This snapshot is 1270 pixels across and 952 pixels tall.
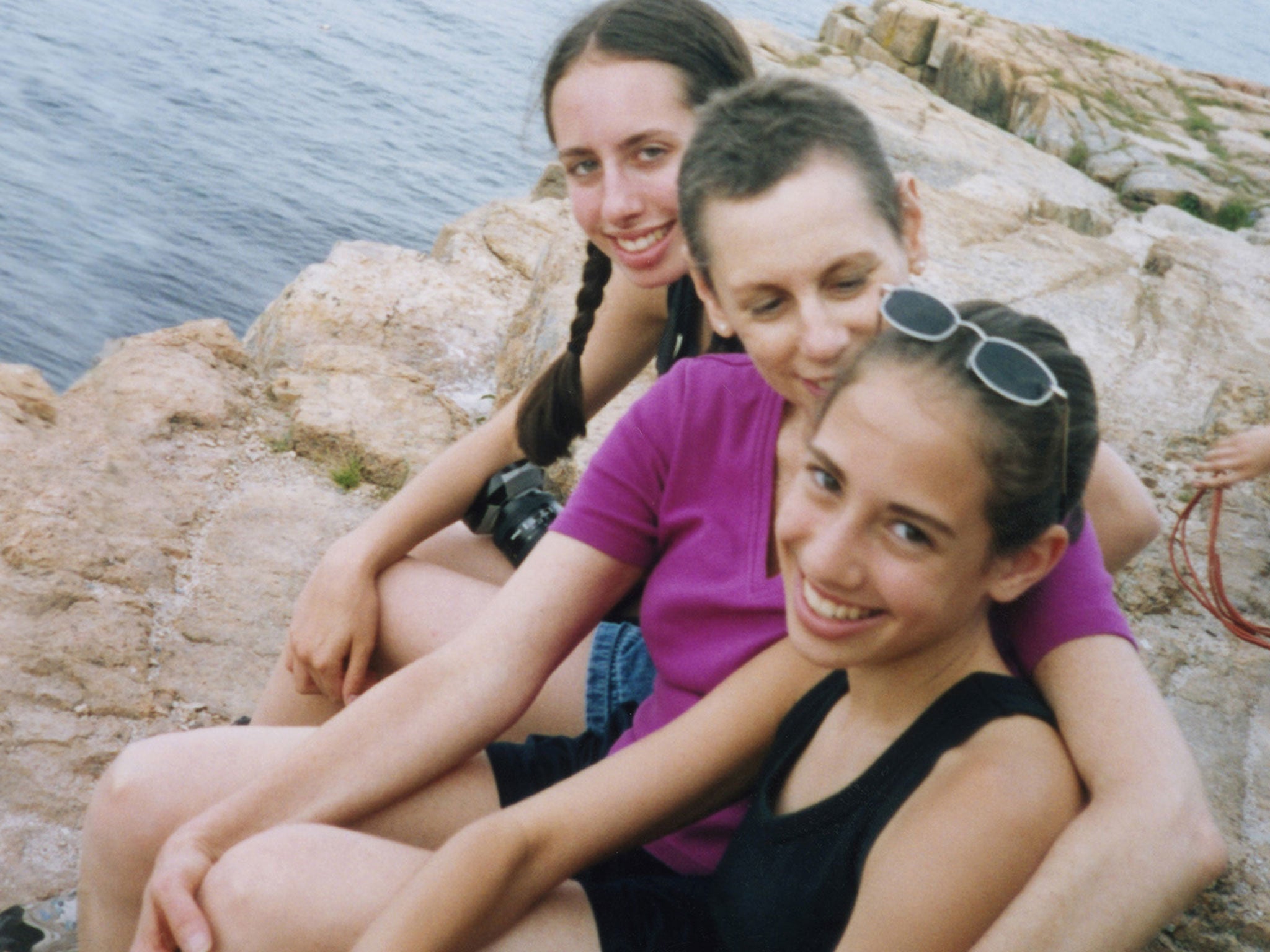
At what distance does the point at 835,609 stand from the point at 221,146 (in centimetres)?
991

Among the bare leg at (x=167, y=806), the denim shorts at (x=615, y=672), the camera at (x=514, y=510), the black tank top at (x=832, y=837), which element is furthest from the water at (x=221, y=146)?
the black tank top at (x=832, y=837)

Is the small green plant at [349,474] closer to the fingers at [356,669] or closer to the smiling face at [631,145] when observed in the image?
the fingers at [356,669]

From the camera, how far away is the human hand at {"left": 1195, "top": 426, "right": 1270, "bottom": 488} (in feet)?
9.20

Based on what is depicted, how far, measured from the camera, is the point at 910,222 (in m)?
1.87

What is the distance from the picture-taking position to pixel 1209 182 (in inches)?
316

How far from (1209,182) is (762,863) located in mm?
7700

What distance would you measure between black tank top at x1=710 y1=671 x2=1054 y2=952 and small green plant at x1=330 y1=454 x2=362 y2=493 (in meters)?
2.26

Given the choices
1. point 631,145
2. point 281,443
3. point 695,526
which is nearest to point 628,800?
point 695,526

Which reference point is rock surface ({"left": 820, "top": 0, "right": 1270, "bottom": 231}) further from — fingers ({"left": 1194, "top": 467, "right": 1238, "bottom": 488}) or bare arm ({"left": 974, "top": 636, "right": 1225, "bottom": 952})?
bare arm ({"left": 974, "top": 636, "right": 1225, "bottom": 952})

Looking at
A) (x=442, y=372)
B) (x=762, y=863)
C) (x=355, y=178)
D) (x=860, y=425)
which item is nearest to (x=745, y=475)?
(x=860, y=425)

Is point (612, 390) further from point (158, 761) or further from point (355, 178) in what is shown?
point (355, 178)

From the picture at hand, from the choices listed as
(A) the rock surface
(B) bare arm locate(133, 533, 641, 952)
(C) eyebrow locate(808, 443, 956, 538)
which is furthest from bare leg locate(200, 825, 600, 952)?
(A) the rock surface

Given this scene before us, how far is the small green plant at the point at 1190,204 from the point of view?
7.63 m

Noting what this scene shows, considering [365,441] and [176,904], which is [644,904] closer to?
[176,904]
